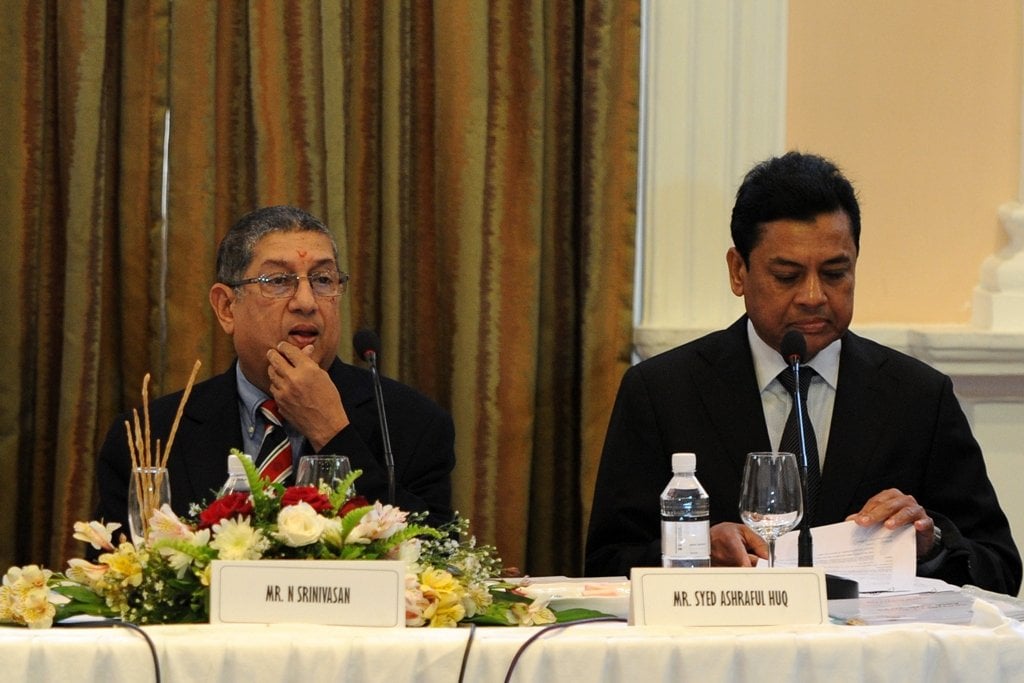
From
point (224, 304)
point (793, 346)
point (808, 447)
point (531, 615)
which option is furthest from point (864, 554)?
point (224, 304)

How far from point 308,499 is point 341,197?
188cm

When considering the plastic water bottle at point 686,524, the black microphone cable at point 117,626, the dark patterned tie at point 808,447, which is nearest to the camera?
the black microphone cable at point 117,626

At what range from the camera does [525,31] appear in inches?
152

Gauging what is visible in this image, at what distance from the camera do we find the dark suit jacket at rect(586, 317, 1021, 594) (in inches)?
120

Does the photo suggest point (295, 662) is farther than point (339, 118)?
No

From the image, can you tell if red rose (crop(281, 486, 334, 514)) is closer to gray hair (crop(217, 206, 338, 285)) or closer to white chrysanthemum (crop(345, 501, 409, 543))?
white chrysanthemum (crop(345, 501, 409, 543))

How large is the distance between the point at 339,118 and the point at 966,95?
1.81 metres

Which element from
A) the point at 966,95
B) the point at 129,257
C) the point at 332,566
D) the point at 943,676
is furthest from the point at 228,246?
the point at 966,95

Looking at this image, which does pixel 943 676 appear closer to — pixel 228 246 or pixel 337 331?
pixel 337 331

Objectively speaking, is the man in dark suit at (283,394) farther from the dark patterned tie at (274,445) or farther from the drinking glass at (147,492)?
the drinking glass at (147,492)

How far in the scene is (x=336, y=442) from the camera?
3014 millimetres


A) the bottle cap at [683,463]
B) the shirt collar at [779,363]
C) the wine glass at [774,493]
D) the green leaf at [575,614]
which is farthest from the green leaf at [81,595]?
the shirt collar at [779,363]

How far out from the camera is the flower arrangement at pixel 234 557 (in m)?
1.95

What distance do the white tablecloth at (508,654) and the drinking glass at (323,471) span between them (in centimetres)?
41
